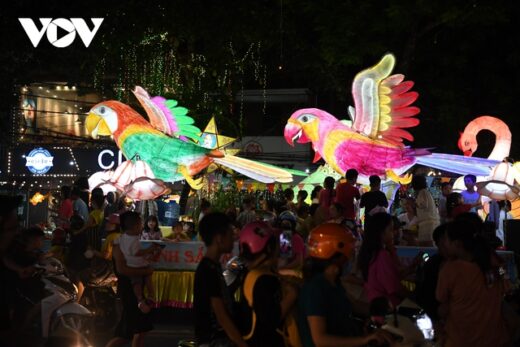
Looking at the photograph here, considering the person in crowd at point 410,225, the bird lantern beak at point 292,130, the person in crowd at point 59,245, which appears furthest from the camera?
the bird lantern beak at point 292,130

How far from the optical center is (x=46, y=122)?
38.1 m

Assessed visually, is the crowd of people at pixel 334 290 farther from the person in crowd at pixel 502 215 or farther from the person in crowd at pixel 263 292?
the person in crowd at pixel 502 215

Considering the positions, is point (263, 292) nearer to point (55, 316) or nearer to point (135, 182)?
point (55, 316)

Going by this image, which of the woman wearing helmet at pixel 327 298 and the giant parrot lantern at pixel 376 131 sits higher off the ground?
the giant parrot lantern at pixel 376 131

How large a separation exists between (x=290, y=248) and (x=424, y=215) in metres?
3.93

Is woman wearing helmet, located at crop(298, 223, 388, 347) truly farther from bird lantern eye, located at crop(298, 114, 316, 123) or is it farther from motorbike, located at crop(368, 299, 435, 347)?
bird lantern eye, located at crop(298, 114, 316, 123)

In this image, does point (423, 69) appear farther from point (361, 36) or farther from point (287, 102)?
point (287, 102)

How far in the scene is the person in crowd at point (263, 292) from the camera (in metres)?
5.32

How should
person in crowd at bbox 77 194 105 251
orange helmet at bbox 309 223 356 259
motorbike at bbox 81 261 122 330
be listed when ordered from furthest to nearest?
person in crowd at bbox 77 194 105 251, motorbike at bbox 81 261 122 330, orange helmet at bbox 309 223 356 259

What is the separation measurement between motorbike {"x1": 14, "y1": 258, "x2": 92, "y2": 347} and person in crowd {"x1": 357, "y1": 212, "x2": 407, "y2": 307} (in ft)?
9.17

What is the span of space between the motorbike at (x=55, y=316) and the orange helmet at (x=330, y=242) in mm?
3194

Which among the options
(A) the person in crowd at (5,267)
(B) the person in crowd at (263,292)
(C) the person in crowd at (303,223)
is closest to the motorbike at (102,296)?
(C) the person in crowd at (303,223)

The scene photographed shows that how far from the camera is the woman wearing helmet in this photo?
5020 mm

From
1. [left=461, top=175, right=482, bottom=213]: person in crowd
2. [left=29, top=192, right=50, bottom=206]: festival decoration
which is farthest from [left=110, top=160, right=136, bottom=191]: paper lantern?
[left=29, top=192, right=50, bottom=206]: festival decoration
